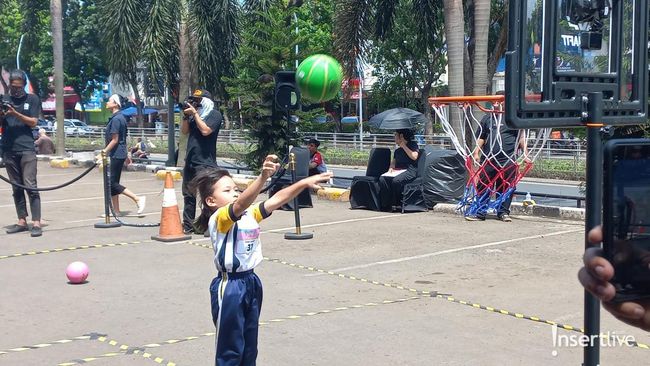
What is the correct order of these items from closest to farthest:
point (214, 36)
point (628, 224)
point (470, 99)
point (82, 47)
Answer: point (628, 224)
point (470, 99)
point (214, 36)
point (82, 47)

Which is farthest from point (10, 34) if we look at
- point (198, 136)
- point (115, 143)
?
point (198, 136)

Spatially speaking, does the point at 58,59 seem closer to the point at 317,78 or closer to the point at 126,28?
the point at 126,28

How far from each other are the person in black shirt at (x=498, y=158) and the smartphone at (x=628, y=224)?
33.6 ft

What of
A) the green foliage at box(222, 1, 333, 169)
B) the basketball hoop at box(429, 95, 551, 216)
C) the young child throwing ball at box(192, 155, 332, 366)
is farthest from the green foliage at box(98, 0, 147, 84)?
the young child throwing ball at box(192, 155, 332, 366)

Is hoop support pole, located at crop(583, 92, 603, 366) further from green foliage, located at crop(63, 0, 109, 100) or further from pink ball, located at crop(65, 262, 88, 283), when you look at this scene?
green foliage, located at crop(63, 0, 109, 100)

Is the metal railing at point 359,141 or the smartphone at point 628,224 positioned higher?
the smartphone at point 628,224

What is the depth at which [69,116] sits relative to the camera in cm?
8869

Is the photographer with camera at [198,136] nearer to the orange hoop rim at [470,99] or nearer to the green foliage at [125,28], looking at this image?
the orange hoop rim at [470,99]

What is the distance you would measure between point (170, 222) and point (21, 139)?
2.50 m

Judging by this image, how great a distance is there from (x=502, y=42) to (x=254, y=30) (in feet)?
30.0

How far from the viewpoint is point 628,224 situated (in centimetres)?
220

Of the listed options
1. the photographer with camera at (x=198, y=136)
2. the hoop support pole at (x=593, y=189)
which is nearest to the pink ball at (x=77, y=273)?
the photographer with camera at (x=198, y=136)

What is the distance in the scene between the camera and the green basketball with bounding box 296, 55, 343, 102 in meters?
12.5

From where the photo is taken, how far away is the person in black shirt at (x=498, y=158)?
40.7 ft
